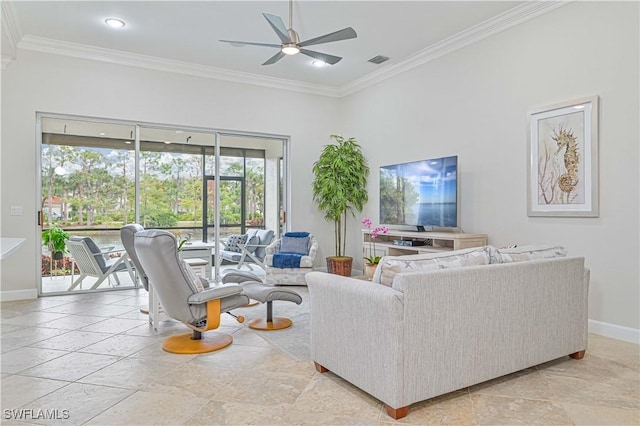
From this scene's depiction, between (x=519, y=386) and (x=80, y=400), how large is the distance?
268cm

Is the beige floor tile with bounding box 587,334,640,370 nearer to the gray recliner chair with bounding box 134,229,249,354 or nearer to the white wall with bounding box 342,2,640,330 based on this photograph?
the white wall with bounding box 342,2,640,330

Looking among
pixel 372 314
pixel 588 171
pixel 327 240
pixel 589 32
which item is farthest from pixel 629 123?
pixel 327 240

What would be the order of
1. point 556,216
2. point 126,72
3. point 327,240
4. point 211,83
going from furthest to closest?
point 327,240 → point 211,83 → point 126,72 → point 556,216

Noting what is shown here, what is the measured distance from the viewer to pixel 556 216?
4.07 m

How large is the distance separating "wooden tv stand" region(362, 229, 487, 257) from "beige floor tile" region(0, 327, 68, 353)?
3721 millimetres

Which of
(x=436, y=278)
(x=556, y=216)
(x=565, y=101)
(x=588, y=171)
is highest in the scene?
(x=565, y=101)

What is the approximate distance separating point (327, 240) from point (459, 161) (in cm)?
292

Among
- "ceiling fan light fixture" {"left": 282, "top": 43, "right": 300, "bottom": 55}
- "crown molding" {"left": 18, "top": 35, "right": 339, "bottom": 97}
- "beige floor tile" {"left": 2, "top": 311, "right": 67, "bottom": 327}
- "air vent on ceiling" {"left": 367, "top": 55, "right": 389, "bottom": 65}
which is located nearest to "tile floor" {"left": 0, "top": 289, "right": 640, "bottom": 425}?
"beige floor tile" {"left": 2, "top": 311, "right": 67, "bottom": 327}

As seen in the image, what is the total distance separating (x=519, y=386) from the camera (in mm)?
2664

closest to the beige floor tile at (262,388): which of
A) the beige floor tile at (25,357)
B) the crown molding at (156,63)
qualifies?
the beige floor tile at (25,357)

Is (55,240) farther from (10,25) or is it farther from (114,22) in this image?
(114,22)

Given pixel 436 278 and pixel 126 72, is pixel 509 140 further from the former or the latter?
pixel 126 72

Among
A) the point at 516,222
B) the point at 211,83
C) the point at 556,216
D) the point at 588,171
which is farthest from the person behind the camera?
the point at 211,83

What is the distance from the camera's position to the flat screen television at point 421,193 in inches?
193
